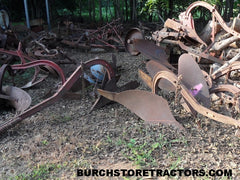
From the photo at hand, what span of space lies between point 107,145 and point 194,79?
1.39 m

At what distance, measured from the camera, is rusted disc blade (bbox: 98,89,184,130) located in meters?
2.66

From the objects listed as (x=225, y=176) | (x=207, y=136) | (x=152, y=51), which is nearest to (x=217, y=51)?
(x=152, y=51)

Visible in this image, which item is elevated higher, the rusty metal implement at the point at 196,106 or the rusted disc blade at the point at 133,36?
the rusted disc blade at the point at 133,36

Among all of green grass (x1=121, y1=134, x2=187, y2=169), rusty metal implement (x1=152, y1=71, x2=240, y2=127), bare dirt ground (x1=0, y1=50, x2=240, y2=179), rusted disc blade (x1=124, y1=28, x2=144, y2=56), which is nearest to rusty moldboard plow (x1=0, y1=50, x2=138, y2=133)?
bare dirt ground (x1=0, y1=50, x2=240, y2=179)

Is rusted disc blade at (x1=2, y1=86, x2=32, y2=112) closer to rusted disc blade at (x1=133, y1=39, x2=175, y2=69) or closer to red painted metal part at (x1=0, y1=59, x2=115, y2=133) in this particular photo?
red painted metal part at (x1=0, y1=59, x2=115, y2=133)

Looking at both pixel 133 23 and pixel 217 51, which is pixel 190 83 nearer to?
pixel 217 51

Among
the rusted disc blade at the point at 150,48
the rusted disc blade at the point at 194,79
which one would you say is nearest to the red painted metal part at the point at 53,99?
the rusted disc blade at the point at 194,79

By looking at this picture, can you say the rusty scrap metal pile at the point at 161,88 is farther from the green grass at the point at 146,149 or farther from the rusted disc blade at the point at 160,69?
the green grass at the point at 146,149

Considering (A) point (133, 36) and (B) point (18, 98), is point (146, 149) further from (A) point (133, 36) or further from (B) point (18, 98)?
(A) point (133, 36)

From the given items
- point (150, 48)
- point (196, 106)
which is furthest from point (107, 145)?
point (150, 48)

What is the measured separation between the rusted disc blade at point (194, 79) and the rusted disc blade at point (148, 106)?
468mm

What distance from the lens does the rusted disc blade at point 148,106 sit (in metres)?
2.66

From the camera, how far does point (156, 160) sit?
85.5 inches

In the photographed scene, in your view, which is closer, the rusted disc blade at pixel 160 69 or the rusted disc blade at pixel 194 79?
the rusted disc blade at pixel 194 79
